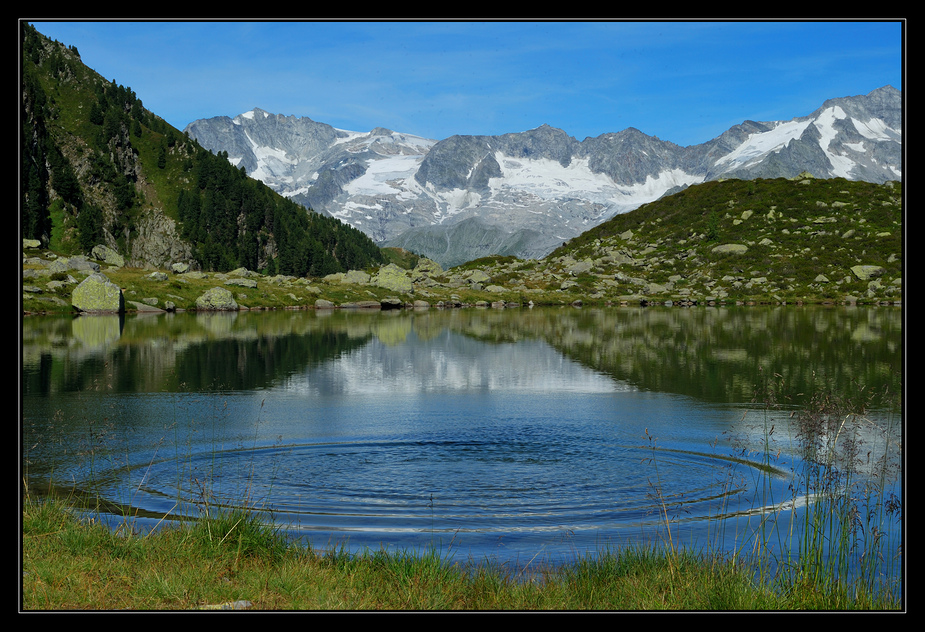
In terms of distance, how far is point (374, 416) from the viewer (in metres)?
26.2

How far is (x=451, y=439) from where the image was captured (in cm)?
2245

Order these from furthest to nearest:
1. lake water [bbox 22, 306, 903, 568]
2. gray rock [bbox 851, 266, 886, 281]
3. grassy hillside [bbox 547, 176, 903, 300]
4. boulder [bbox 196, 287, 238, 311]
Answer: grassy hillside [bbox 547, 176, 903, 300] → gray rock [bbox 851, 266, 886, 281] → boulder [bbox 196, 287, 238, 311] → lake water [bbox 22, 306, 903, 568]

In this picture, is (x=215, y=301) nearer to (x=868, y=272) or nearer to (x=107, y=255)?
(x=107, y=255)

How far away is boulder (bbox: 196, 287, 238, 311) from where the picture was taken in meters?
115

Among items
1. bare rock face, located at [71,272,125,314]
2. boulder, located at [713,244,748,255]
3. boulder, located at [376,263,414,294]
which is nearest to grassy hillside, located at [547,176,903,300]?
boulder, located at [713,244,748,255]

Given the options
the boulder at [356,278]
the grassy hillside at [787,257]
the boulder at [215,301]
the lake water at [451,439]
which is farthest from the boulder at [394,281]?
the lake water at [451,439]

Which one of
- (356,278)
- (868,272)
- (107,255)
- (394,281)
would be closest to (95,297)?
(394,281)

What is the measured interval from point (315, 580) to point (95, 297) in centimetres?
9724

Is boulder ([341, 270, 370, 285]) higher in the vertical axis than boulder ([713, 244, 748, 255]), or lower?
lower

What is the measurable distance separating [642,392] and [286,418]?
14592 mm

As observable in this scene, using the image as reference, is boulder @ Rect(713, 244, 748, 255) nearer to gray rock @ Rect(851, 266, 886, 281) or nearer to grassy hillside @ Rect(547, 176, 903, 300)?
→ grassy hillside @ Rect(547, 176, 903, 300)

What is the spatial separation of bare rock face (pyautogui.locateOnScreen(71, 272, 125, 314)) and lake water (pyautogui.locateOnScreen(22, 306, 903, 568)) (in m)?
51.3

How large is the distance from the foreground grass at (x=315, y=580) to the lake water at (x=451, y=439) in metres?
1.70

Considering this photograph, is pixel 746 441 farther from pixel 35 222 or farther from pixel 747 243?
pixel 35 222
